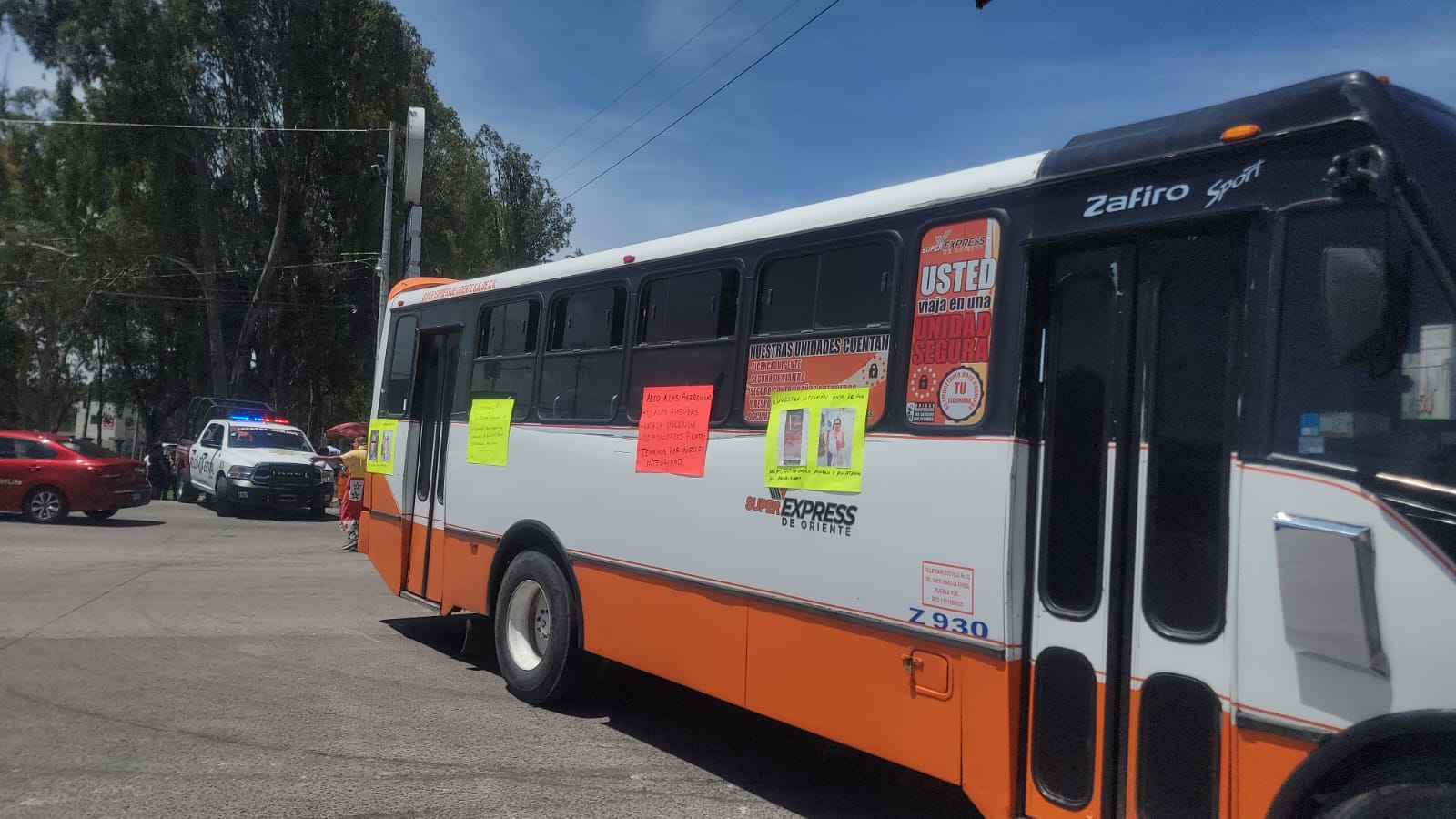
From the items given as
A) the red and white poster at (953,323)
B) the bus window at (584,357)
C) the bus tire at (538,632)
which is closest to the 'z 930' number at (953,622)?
the red and white poster at (953,323)

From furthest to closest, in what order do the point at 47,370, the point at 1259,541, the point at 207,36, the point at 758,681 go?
the point at 47,370 < the point at 207,36 < the point at 758,681 < the point at 1259,541

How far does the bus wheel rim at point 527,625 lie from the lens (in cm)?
729

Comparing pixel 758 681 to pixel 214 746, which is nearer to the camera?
pixel 758 681

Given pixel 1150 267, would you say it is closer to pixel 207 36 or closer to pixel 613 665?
pixel 613 665

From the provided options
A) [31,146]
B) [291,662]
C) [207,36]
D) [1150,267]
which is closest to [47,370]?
[31,146]

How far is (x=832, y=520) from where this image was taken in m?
4.93

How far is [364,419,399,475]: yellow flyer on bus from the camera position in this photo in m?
9.27

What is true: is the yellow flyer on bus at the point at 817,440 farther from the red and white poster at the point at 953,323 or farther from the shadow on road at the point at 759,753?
the shadow on road at the point at 759,753

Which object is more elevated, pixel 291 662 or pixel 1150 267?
pixel 1150 267

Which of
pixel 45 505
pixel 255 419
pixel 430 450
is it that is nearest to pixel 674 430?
pixel 430 450

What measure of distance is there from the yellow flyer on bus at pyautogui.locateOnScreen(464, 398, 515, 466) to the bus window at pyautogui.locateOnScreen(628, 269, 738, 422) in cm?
158

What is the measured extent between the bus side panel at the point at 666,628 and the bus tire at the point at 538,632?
0.81 ft

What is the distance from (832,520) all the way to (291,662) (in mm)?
5213

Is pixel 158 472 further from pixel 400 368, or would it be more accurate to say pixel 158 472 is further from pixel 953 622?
pixel 953 622
